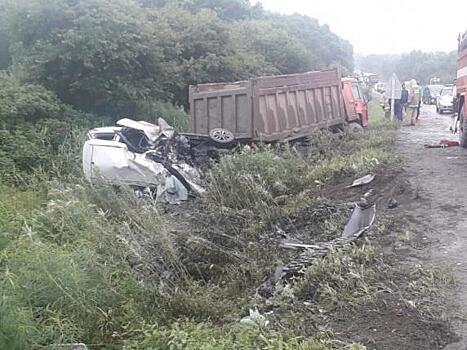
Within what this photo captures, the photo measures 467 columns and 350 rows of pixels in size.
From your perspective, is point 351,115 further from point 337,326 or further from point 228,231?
point 337,326

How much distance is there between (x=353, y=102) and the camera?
17.2 m

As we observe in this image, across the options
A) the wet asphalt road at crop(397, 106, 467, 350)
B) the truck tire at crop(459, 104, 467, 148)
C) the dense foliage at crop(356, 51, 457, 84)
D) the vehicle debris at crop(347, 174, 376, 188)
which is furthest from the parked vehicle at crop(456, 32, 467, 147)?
the dense foliage at crop(356, 51, 457, 84)

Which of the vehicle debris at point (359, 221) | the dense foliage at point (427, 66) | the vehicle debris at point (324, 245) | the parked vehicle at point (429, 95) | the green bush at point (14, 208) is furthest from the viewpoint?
the dense foliage at point (427, 66)

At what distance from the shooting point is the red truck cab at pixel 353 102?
16906 millimetres

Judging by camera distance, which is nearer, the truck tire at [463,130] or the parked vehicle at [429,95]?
the truck tire at [463,130]

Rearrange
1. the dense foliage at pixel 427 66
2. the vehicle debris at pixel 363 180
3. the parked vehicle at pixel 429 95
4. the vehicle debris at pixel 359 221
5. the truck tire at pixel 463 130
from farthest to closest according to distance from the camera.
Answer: the dense foliage at pixel 427 66 < the parked vehicle at pixel 429 95 < the truck tire at pixel 463 130 < the vehicle debris at pixel 363 180 < the vehicle debris at pixel 359 221

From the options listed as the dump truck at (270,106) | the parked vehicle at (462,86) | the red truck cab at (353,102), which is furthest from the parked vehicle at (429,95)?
the parked vehicle at (462,86)

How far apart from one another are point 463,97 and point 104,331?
1081 centimetres

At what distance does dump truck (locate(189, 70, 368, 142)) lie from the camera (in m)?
12.0

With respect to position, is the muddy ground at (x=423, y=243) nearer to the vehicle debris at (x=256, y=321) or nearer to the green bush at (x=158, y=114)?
the vehicle debris at (x=256, y=321)

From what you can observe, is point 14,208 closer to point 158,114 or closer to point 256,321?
point 256,321

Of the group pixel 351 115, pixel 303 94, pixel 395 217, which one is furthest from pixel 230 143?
pixel 351 115

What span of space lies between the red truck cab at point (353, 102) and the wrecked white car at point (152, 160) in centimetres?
679

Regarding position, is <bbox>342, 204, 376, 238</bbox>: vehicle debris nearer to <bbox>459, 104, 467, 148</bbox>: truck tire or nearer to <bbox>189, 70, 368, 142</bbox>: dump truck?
<bbox>189, 70, 368, 142</bbox>: dump truck
